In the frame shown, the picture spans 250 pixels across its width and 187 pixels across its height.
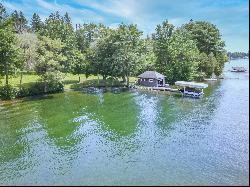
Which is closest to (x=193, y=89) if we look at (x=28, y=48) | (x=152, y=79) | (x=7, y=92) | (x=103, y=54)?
(x=152, y=79)

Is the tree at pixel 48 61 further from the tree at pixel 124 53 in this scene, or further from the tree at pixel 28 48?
the tree at pixel 124 53

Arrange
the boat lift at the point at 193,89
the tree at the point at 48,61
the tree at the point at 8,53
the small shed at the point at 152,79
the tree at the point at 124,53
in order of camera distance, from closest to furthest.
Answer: the tree at the point at 8,53 < the tree at the point at 48,61 < the boat lift at the point at 193,89 < the tree at the point at 124,53 < the small shed at the point at 152,79

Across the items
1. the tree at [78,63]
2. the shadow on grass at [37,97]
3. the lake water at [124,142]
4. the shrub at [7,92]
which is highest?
the tree at [78,63]

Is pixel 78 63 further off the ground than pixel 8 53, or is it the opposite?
pixel 8 53

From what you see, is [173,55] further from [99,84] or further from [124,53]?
[99,84]

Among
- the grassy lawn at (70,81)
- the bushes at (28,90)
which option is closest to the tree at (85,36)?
the grassy lawn at (70,81)

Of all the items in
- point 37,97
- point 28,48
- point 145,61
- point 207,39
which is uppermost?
point 207,39

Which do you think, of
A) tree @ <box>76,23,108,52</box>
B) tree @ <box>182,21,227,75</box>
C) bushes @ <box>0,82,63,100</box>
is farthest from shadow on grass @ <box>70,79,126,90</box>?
tree @ <box>182,21,227,75</box>

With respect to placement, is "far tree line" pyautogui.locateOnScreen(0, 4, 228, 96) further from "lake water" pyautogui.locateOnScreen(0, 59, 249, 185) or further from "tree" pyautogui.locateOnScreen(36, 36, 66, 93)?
"lake water" pyautogui.locateOnScreen(0, 59, 249, 185)

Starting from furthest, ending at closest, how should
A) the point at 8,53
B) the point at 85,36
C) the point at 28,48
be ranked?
the point at 85,36
the point at 28,48
the point at 8,53
